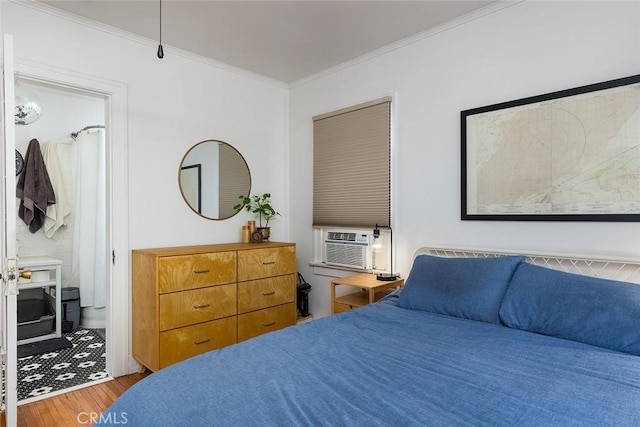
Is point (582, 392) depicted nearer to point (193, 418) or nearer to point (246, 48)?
point (193, 418)

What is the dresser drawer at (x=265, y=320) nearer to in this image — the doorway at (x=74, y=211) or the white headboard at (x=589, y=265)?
the doorway at (x=74, y=211)

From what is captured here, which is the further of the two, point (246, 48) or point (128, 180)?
point (246, 48)

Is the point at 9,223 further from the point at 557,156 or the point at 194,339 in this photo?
the point at 557,156

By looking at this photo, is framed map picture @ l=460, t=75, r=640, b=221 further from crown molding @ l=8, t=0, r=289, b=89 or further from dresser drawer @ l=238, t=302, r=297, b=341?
crown molding @ l=8, t=0, r=289, b=89

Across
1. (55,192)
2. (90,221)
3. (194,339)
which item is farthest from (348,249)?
(55,192)

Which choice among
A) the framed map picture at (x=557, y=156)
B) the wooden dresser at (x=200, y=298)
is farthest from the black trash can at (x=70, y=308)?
the framed map picture at (x=557, y=156)

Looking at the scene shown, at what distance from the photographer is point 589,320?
71.9 inches

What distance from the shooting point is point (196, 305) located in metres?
2.87

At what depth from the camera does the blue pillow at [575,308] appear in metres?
1.75

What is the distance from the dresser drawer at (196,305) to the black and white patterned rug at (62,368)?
791mm

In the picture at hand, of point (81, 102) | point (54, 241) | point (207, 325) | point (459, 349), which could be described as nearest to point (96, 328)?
point (54, 241)

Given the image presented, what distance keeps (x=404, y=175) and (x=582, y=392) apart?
2.06 m

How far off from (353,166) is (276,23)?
136 centimetres

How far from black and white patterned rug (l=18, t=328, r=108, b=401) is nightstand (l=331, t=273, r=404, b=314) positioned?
188 cm
